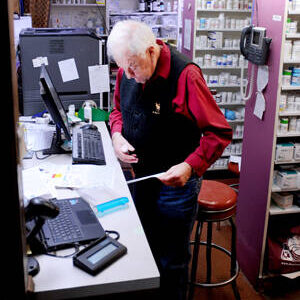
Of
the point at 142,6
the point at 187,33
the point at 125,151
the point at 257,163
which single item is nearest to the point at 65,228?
the point at 125,151

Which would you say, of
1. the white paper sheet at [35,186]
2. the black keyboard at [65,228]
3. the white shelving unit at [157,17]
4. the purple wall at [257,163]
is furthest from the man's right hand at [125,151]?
the white shelving unit at [157,17]

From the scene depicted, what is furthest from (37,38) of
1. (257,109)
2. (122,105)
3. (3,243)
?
(3,243)

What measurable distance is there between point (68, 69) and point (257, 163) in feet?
5.48

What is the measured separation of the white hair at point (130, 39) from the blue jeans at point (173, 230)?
2.24ft

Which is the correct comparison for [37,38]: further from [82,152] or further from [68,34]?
[82,152]

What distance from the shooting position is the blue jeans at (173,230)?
7.12 ft

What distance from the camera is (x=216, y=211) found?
7.99 feet

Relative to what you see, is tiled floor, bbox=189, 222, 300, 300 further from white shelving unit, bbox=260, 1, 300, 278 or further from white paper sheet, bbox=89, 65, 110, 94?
white paper sheet, bbox=89, 65, 110, 94

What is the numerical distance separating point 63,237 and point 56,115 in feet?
3.54

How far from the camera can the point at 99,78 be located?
3.60 m

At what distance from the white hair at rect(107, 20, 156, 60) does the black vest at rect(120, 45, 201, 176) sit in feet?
0.56

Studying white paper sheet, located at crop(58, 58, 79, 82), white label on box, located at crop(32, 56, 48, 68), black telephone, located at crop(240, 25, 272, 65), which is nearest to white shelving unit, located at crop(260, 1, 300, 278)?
black telephone, located at crop(240, 25, 272, 65)

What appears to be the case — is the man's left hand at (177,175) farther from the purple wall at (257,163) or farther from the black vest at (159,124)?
the purple wall at (257,163)

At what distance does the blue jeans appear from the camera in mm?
2170
